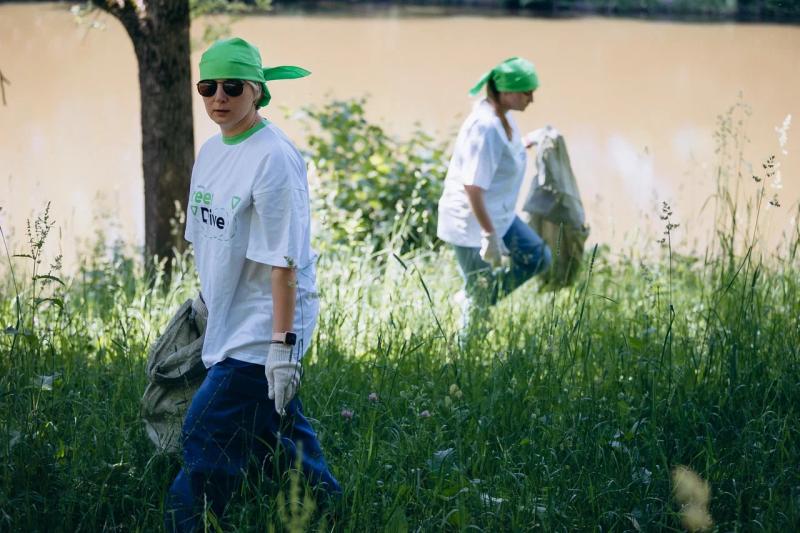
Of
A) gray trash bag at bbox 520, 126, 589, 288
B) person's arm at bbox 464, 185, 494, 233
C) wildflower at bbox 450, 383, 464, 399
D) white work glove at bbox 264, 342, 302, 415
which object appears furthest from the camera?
gray trash bag at bbox 520, 126, 589, 288

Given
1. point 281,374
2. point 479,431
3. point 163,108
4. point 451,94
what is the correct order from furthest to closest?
point 451,94 → point 163,108 → point 479,431 → point 281,374

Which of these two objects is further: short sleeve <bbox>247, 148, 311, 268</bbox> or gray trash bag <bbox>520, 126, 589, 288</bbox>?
gray trash bag <bbox>520, 126, 589, 288</bbox>

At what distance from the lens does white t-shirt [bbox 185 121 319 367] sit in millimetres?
2736

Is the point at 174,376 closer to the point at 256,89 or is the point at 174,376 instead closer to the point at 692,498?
the point at 256,89

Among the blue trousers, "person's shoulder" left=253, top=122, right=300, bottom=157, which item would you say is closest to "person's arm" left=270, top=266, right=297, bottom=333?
the blue trousers

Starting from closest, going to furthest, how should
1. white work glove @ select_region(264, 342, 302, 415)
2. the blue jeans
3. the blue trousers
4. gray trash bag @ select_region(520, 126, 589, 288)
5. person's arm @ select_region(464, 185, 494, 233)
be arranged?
white work glove @ select_region(264, 342, 302, 415), the blue trousers, person's arm @ select_region(464, 185, 494, 233), the blue jeans, gray trash bag @ select_region(520, 126, 589, 288)

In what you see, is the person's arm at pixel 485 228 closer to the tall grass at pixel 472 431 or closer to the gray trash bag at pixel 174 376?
the tall grass at pixel 472 431

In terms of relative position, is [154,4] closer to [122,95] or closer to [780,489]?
[780,489]

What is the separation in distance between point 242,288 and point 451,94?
13.5 metres

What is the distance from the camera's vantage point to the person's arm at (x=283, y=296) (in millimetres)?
2723

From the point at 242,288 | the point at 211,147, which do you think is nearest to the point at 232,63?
the point at 211,147

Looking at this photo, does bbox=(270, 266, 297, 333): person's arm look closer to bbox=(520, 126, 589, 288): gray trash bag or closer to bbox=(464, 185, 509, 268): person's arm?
bbox=(464, 185, 509, 268): person's arm

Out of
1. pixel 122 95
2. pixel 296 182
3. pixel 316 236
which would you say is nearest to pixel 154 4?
pixel 316 236

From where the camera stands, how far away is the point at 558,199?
552 cm
